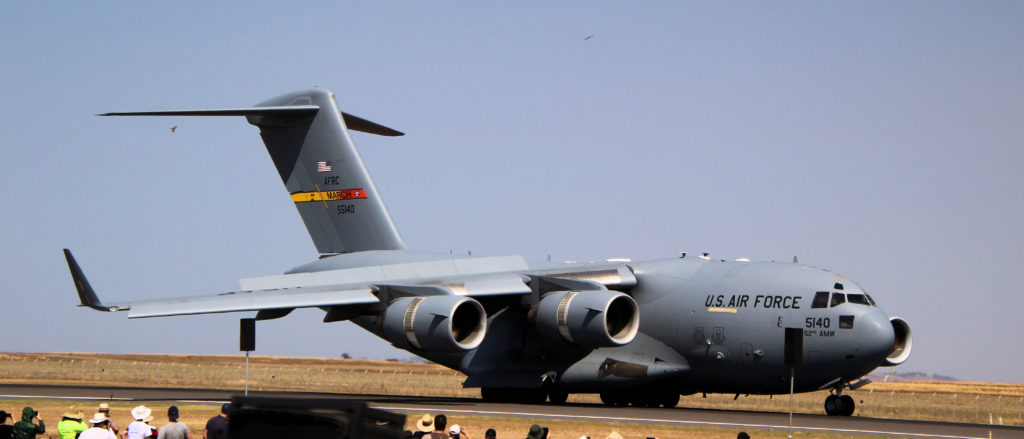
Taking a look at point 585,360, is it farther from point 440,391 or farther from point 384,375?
point 384,375

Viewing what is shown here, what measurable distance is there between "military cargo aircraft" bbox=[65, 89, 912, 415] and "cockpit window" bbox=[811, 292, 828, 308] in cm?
2

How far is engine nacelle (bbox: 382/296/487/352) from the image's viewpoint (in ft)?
80.3

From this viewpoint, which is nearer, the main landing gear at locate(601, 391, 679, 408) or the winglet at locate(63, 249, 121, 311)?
the winglet at locate(63, 249, 121, 311)

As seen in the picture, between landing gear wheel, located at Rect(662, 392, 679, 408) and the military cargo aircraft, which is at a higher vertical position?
the military cargo aircraft

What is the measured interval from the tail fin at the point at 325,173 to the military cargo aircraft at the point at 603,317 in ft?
5.41

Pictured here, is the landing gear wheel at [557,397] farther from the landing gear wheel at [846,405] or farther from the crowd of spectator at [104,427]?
the crowd of spectator at [104,427]

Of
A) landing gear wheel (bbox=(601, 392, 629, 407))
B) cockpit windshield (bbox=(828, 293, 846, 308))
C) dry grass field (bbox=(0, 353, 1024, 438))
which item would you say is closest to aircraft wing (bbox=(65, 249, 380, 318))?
dry grass field (bbox=(0, 353, 1024, 438))

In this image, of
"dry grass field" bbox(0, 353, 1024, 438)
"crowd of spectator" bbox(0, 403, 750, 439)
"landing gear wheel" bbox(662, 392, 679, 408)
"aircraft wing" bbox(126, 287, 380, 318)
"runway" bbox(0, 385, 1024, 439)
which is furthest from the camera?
"dry grass field" bbox(0, 353, 1024, 438)

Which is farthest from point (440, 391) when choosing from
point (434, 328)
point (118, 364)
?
point (118, 364)

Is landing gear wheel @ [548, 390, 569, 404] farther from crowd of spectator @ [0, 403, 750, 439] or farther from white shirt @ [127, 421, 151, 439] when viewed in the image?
white shirt @ [127, 421, 151, 439]

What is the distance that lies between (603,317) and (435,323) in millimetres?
3292

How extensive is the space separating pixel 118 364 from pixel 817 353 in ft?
115

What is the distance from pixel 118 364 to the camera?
5181 cm

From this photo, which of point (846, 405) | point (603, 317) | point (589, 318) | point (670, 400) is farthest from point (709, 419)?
point (670, 400)
